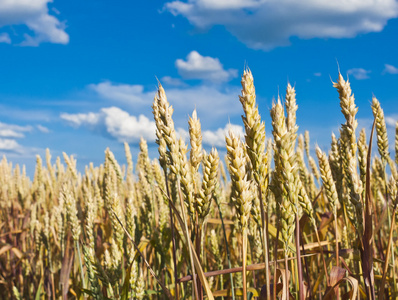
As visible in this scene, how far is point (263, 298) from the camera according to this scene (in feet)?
4.32

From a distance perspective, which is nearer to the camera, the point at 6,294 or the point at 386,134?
the point at 386,134

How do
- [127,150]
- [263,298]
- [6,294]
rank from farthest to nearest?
[127,150] < [6,294] < [263,298]

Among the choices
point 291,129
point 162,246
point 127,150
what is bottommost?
point 162,246

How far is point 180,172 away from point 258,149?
25 cm

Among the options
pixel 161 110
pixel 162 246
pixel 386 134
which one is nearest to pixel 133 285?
pixel 162 246

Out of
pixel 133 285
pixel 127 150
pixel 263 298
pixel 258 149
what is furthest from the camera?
pixel 127 150

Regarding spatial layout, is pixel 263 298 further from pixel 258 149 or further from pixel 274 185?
pixel 258 149

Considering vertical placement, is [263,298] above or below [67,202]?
below

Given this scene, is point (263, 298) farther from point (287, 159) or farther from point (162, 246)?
point (162, 246)

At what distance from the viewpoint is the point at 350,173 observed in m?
1.36

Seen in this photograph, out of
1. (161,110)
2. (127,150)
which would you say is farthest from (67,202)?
(127,150)

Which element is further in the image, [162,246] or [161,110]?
[162,246]

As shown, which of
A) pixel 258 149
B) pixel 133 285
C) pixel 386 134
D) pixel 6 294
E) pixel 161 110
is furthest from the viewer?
pixel 6 294

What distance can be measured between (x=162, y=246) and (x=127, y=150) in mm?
3676
